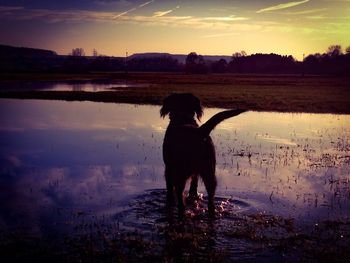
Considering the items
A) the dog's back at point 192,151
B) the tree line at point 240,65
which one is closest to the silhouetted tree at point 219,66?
the tree line at point 240,65

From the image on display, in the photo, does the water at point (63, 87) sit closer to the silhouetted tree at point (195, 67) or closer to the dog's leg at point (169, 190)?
the dog's leg at point (169, 190)

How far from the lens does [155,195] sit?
9.51m

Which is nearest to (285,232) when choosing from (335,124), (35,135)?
(35,135)

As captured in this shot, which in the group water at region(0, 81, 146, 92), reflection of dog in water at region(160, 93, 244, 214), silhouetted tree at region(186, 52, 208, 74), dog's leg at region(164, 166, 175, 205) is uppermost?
silhouetted tree at region(186, 52, 208, 74)

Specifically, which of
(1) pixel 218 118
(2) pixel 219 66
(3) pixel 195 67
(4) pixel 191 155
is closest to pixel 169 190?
(4) pixel 191 155

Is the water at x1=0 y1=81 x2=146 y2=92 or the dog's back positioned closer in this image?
the dog's back

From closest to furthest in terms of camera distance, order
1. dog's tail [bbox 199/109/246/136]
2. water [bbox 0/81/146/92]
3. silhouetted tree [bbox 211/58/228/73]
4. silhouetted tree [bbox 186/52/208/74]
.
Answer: dog's tail [bbox 199/109/246/136] → water [bbox 0/81/146/92] → silhouetted tree [bbox 186/52/208/74] → silhouetted tree [bbox 211/58/228/73]

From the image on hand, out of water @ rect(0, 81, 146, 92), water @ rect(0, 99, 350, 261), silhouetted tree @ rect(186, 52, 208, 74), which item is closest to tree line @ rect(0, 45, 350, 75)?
silhouetted tree @ rect(186, 52, 208, 74)

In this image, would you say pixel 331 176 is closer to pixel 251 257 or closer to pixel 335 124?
pixel 251 257

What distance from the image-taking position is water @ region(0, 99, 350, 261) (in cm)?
669

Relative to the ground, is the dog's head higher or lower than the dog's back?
higher

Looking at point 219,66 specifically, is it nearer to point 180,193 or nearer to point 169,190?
point 169,190

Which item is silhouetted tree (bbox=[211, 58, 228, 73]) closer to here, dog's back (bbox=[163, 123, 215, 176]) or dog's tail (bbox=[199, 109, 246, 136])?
dog's back (bbox=[163, 123, 215, 176])

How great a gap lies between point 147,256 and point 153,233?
1.08m
